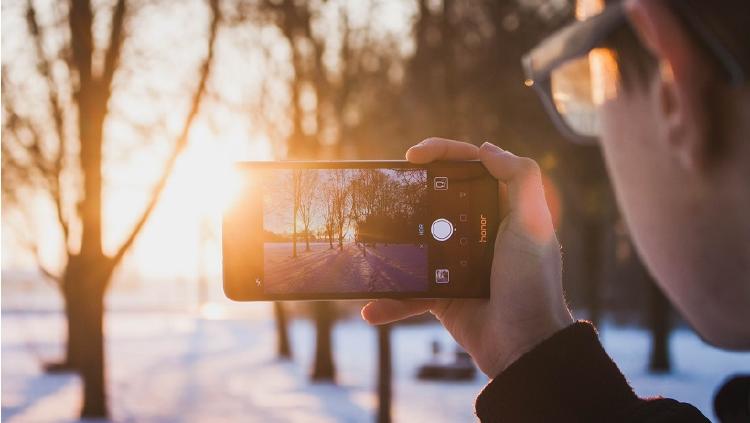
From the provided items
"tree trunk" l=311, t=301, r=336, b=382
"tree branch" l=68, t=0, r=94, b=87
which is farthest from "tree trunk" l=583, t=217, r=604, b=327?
"tree branch" l=68, t=0, r=94, b=87

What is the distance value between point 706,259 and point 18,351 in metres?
25.2

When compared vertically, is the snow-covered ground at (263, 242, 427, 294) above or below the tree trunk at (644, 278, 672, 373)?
above

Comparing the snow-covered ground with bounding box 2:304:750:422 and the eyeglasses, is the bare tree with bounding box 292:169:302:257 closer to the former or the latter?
the eyeglasses

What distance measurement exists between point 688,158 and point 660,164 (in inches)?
3.5

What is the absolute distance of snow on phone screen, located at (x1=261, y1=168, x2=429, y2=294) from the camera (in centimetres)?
235

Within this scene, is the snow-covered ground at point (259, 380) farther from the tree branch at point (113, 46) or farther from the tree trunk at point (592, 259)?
the tree branch at point (113, 46)

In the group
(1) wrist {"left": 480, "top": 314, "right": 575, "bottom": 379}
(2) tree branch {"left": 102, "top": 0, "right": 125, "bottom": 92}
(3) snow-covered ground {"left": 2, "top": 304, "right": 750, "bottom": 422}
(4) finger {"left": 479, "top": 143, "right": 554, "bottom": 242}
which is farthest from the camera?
(3) snow-covered ground {"left": 2, "top": 304, "right": 750, "bottom": 422}

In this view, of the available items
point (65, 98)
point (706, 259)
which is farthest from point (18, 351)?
point (706, 259)

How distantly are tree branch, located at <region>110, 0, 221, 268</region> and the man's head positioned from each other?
965cm

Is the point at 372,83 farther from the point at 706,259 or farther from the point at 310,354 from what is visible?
the point at 706,259

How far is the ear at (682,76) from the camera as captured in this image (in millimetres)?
910

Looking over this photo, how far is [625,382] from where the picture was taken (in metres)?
1.63

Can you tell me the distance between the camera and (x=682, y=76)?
0.93 m

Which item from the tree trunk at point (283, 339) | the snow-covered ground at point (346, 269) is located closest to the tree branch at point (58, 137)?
the tree trunk at point (283, 339)
